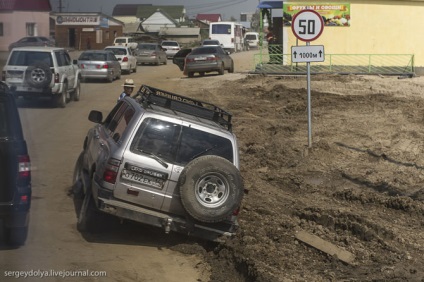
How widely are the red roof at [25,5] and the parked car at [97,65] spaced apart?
19.8m

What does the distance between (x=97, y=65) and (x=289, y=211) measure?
2313 centimetres

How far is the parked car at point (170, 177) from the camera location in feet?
28.0

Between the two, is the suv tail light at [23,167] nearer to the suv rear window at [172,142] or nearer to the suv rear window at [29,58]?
the suv rear window at [172,142]

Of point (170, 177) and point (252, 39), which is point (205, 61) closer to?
point (170, 177)

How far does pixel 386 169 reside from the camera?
13.9 metres

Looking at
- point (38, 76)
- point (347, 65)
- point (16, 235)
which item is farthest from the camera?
point (347, 65)

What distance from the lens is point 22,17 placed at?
1195 centimetres

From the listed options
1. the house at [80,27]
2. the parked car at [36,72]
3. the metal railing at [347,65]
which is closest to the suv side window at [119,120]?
the house at [80,27]

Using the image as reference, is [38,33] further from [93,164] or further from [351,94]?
[351,94]

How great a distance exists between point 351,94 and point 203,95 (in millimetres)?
5411

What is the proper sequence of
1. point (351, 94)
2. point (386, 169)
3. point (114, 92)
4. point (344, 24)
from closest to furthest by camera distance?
1. point (386, 169)
2. point (351, 94)
3. point (114, 92)
4. point (344, 24)

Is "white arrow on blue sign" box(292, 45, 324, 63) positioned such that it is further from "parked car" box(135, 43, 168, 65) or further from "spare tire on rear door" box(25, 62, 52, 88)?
"parked car" box(135, 43, 168, 65)

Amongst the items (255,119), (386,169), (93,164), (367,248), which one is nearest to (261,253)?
(367,248)

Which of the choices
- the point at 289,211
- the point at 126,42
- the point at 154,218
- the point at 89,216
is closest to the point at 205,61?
the point at 126,42
